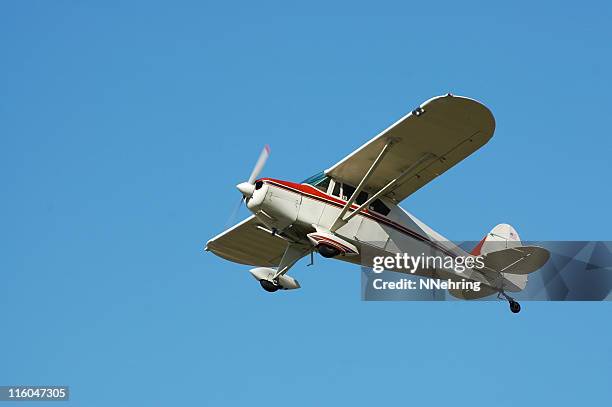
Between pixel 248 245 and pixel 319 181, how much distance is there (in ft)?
11.7

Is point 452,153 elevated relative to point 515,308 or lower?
elevated

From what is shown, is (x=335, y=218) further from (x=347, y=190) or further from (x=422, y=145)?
(x=422, y=145)

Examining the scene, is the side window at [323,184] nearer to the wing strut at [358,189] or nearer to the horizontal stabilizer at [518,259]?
the wing strut at [358,189]

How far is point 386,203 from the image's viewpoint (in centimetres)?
2106

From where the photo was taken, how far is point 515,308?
21.4m

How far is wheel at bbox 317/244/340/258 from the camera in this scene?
777 inches

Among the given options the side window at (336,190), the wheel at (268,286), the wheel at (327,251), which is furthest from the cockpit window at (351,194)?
the wheel at (268,286)

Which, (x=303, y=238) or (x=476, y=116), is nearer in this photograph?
(x=476, y=116)

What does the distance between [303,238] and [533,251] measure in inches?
177

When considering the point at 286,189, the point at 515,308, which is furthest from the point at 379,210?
the point at 515,308

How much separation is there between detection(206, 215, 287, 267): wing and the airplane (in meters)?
2.11

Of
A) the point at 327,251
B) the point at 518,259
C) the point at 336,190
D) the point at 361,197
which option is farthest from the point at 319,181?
the point at 518,259

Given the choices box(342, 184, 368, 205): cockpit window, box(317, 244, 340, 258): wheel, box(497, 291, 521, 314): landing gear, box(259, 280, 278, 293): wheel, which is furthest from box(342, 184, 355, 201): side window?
box(497, 291, 521, 314): landing gear

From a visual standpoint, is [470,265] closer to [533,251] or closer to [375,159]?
[533,251]
